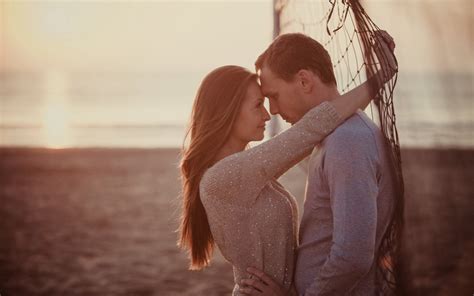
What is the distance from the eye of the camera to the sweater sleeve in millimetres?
2707

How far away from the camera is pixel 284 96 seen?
9.53ft

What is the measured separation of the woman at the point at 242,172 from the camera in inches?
108

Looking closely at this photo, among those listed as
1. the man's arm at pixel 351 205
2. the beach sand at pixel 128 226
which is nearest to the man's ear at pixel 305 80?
the man's arm at pixel 351 205

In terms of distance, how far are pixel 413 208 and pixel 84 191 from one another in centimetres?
1026

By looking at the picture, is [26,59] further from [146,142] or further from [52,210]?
[52,210]

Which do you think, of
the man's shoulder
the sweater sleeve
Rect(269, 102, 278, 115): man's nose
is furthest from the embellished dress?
Rect(269, 102, 278, 115): man's nose

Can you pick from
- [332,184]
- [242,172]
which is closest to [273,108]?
[242,172]

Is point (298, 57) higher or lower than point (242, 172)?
higher

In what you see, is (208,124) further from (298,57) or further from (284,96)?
(298,57)

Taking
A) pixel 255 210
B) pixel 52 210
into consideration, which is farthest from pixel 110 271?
pixel 255 210

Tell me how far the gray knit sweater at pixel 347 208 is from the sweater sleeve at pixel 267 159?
62 mm

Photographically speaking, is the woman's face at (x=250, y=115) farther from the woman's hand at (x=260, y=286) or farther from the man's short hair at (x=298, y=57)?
the woman's hand at (x=260, y=286)

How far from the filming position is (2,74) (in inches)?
2356

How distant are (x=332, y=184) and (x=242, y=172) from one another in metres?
0.41
